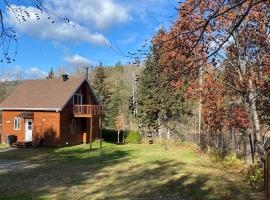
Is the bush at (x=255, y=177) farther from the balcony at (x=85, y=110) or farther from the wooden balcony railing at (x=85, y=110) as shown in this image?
the wooden balcony railing at (x=85, y=110)

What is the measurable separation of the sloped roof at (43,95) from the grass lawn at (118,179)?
9.93m

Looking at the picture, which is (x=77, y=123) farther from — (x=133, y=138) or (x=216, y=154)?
(x=216, y=154)

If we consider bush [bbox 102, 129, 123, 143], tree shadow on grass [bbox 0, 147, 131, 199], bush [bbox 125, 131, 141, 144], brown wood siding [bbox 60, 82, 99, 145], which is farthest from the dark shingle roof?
bush [bbox 125, 131, 141, 144]

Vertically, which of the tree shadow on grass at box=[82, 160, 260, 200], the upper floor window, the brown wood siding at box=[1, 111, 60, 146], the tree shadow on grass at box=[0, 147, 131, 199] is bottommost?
the tree shadow on grass at box=[82, 160, 260, 200]

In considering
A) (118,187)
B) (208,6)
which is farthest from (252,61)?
(118,187)

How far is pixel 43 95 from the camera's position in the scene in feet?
129

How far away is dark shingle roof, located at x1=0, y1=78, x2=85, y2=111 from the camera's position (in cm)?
3700

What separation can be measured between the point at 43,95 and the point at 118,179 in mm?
22898

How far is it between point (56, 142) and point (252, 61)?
23.1 m

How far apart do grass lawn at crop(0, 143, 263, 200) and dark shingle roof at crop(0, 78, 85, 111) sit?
9981mm

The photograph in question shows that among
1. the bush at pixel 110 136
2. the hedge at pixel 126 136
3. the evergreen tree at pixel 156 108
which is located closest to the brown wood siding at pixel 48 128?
the hedge at pixel 126 136

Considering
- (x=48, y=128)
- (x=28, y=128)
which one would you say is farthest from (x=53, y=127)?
(x=28, y=128)

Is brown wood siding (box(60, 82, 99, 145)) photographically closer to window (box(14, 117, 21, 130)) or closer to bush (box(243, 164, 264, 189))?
window (box(14, 117, 21, 130))

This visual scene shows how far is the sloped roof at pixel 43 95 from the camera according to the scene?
37.0 metres
